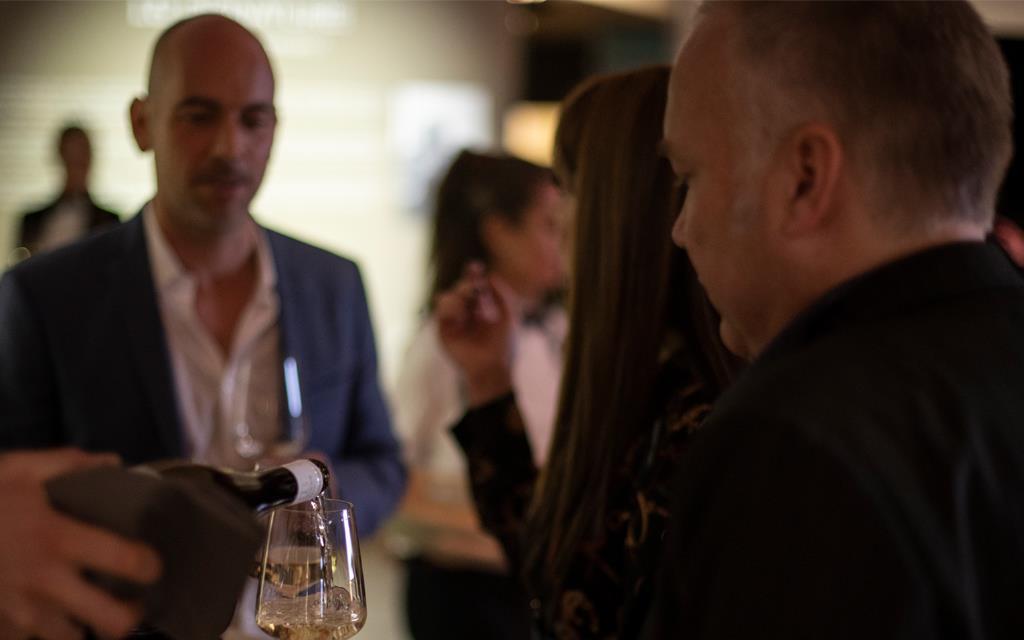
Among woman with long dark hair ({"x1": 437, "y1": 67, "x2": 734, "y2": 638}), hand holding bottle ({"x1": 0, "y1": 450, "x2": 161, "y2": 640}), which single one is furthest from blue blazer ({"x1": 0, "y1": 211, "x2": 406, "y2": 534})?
hand holding bottle ({"x1": 0, "y1": 450, "x2": 161, "y2": 640})

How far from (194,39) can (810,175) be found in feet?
3.94

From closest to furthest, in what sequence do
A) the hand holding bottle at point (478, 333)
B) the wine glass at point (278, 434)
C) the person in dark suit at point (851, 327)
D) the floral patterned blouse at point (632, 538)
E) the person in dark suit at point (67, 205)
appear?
the person in dark suit at point (851, 327) → the floral patterned blouse at point (632, 538) → the wine glass at point (278, 434) → the hand holding bottle at point (478, 333) → the person in dark suit at point (67, 205)

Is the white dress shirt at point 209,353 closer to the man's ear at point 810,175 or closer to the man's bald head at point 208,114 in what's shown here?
the man's bald head at point 208,114

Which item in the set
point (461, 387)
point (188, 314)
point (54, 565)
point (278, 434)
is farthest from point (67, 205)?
point (54, 565)

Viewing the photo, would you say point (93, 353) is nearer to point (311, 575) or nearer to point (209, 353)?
point (209, 353)

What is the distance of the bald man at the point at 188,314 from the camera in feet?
5.77

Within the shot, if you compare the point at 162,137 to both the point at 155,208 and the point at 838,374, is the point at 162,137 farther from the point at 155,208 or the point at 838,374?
the point at 838,374

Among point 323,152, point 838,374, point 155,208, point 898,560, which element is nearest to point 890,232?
point 838,374

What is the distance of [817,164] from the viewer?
3.04ft

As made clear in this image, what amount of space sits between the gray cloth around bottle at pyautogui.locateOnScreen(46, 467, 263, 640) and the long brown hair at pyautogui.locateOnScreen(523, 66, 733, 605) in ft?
2.68

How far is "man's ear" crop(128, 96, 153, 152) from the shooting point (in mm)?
1801

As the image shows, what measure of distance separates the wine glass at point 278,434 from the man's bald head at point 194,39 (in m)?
0.54

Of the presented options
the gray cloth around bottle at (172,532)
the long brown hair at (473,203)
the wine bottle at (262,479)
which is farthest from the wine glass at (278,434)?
the long brown hair at (473,203)

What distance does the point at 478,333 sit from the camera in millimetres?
2080
